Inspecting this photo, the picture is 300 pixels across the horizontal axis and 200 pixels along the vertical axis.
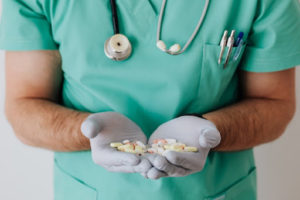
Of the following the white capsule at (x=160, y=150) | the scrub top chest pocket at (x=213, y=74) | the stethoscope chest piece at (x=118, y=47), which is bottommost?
the white capsule at (x=160, y=150)

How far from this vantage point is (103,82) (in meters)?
0.86

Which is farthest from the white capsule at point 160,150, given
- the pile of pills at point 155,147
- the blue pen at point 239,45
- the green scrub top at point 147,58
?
the blue pen at point 239,45

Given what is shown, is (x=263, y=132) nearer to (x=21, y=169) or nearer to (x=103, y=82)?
(x=103, y=82)

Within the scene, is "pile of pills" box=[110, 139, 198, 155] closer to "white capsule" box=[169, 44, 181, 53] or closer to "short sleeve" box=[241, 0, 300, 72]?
"white capsule" box=[169, 44, 181, 53]

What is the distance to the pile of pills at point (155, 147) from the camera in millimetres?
739

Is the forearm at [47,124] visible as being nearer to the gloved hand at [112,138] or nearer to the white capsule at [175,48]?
the gloved hand at [112,138]

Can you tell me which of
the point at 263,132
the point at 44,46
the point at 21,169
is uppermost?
the point at 44,46

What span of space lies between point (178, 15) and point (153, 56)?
0.09m

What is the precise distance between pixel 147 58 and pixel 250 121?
265 millimetres

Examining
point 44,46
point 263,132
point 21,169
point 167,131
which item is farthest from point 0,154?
point 263,132

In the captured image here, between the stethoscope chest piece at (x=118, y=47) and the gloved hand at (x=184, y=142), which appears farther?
the stethoscope chest piece at (x=118, y=47)

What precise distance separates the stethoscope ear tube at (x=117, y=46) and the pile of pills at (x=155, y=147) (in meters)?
0.16

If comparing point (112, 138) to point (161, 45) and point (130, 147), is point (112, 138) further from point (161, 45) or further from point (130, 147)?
point (161, 45)

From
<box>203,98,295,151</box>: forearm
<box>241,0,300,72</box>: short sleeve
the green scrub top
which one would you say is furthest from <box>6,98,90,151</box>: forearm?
<box>241,0,300,72</box>: short sleeve
